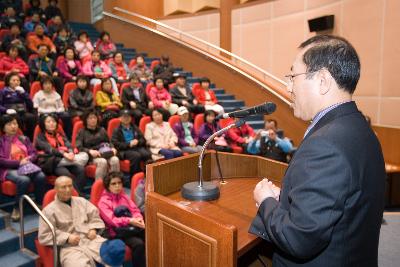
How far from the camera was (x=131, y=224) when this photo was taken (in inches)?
103

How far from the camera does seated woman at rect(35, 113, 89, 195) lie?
3.03 metres

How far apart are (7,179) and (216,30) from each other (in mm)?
5102

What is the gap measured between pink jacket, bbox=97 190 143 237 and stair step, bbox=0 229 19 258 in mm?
620

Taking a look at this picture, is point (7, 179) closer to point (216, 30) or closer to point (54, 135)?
point (54, 135)

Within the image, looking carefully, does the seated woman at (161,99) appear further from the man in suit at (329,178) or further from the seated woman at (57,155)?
the man in suit at (329,178)

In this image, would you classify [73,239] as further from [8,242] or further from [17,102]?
[17,102]

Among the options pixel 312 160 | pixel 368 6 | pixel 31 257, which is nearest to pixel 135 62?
pixel 368 6

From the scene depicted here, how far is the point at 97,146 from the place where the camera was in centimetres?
348

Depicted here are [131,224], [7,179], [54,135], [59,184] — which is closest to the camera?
[59,184]

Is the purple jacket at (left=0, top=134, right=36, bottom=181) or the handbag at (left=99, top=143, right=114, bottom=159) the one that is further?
the handbag at (left=99, top=143, right=114, bottom=159)

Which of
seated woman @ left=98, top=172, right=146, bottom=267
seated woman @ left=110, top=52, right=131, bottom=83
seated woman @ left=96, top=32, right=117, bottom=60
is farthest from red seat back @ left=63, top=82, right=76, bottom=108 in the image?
seated woman @ left=98, top=172, right=146, bottom=267

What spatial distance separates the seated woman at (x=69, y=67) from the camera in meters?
4.81

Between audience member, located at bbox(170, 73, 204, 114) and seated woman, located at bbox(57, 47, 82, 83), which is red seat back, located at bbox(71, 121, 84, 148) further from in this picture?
audience member, located at bbox(170, 73, 204, 114)

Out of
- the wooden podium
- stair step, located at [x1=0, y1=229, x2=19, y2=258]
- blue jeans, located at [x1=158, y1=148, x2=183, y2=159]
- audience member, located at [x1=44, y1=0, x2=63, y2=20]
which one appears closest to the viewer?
the wooden podium
